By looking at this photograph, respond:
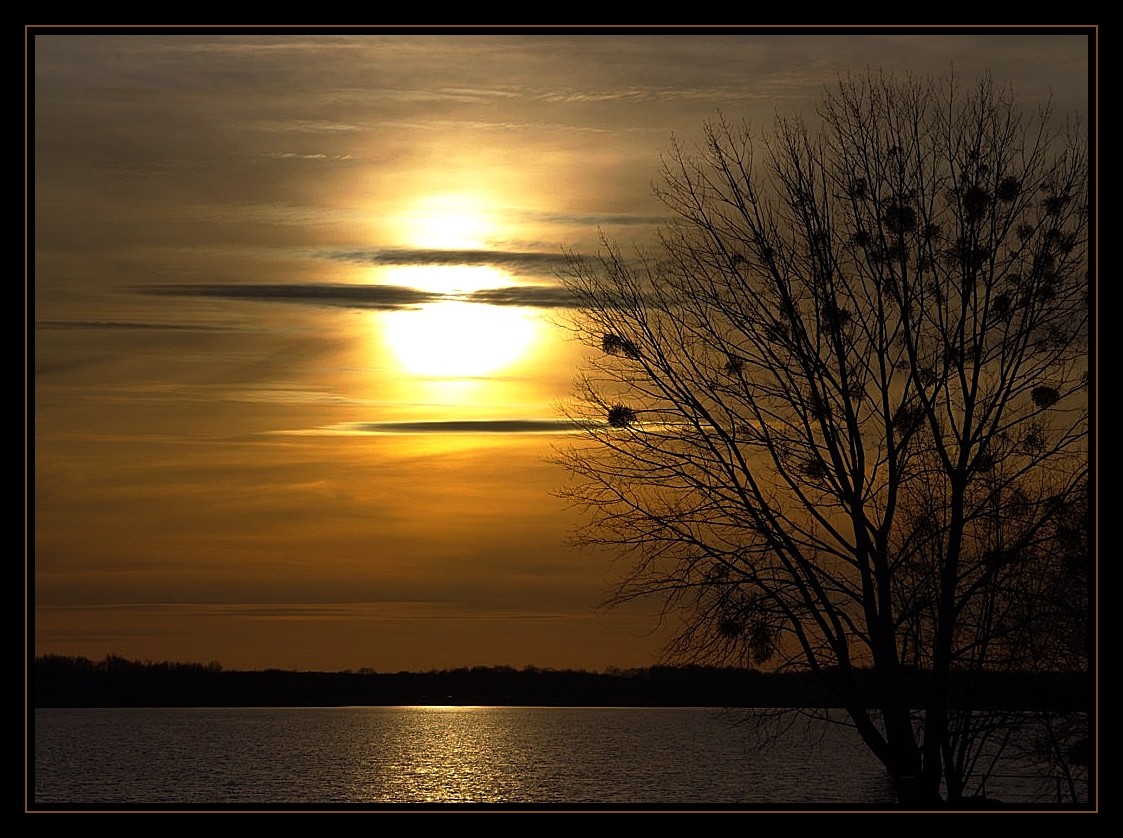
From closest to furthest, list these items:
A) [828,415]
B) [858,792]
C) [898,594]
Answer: [828,415], [898,594], [858,792]

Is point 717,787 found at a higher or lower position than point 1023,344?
lower

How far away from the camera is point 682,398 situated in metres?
→ 15.4

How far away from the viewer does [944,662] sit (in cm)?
1516

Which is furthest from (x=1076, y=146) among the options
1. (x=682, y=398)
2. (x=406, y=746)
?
(x=406, y=746)

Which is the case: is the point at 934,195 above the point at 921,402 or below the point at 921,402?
above

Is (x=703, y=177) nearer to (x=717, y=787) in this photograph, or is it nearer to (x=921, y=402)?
(x=921, y=402)
